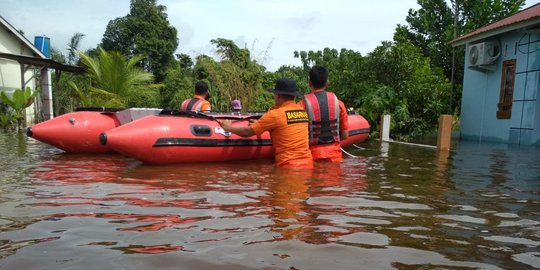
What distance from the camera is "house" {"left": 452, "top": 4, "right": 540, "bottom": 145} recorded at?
408 inches

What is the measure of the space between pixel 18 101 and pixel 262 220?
42.3 ft

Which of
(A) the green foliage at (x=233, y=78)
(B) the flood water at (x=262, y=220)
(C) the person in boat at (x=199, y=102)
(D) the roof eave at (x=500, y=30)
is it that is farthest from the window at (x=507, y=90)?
(C) the person in boat at (x=199, y=102)

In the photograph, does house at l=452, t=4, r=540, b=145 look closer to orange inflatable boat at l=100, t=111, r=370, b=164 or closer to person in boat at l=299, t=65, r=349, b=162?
person in boat at l=299, t=65, r=349, b=162

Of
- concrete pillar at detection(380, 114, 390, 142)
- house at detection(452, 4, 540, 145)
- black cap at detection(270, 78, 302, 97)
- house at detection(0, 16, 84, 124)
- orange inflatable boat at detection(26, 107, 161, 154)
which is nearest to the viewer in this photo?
black cap at detection(270, 78, 302, 97)

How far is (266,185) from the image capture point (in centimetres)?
402

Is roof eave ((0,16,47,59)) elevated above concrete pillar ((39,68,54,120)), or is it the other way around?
roof eave ((0,16,47,59))

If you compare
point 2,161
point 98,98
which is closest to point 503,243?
point 2,161

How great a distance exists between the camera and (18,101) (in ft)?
42.1

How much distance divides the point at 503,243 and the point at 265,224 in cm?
132

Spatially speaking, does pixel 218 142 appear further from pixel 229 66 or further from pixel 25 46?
pixel 25 46

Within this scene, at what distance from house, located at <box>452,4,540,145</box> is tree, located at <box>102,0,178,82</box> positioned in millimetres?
21441

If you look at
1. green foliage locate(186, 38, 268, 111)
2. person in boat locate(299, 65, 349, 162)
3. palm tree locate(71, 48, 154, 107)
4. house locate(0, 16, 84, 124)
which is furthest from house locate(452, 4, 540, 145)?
house locate(0, 16, 84, 124)

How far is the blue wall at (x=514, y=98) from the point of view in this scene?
10359 millimetres

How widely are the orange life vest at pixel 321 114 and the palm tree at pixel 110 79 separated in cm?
1018
